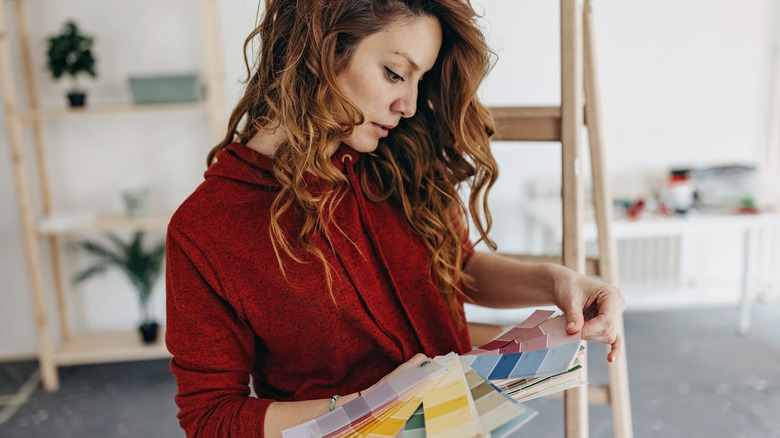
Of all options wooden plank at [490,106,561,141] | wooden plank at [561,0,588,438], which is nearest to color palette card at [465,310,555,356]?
wooden plank at [561,0,588,438]

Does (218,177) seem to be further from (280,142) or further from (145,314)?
(145,314)

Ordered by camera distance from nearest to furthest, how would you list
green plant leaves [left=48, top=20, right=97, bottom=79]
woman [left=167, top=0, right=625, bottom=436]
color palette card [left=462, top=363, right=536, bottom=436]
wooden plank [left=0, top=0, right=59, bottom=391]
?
color palette card [left=462, top=363, right=536, bottom=436]
woman [left=167, top=0, right=625, bottom=436]
wooden plank [left=0, top=0, right=59, bottom=391]
green plant leaves [left=48, top=20, right=97, bottom=79]

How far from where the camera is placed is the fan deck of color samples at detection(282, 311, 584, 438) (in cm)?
77

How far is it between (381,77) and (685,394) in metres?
2.35

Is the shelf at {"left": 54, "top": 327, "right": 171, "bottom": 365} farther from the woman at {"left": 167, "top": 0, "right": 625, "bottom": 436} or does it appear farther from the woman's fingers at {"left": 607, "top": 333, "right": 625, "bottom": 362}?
the woman's fingers at {"left": 607, "top": 333, "right": 625, "bottom": 362}

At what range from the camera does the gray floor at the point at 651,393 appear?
2461mm

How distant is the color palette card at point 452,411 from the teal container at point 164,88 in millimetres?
2286

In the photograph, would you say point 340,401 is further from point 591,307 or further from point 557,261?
point 557,261

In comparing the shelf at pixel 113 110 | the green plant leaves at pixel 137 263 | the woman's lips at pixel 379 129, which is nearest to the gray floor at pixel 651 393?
the green plant leaves at pixel 137 263

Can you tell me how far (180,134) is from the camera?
311 cm

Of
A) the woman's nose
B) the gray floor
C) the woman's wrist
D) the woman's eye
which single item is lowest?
the gray floor

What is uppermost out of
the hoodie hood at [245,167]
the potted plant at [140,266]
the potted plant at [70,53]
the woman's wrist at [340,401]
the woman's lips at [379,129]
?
the potted plant at [70,53]

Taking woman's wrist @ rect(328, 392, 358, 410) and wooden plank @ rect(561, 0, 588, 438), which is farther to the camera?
wooden plank @ rect(561, 0, 588, 438)

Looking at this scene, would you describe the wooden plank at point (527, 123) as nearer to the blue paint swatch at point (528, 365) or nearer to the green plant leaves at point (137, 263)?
the blue paint swatch at point (528, 365)
